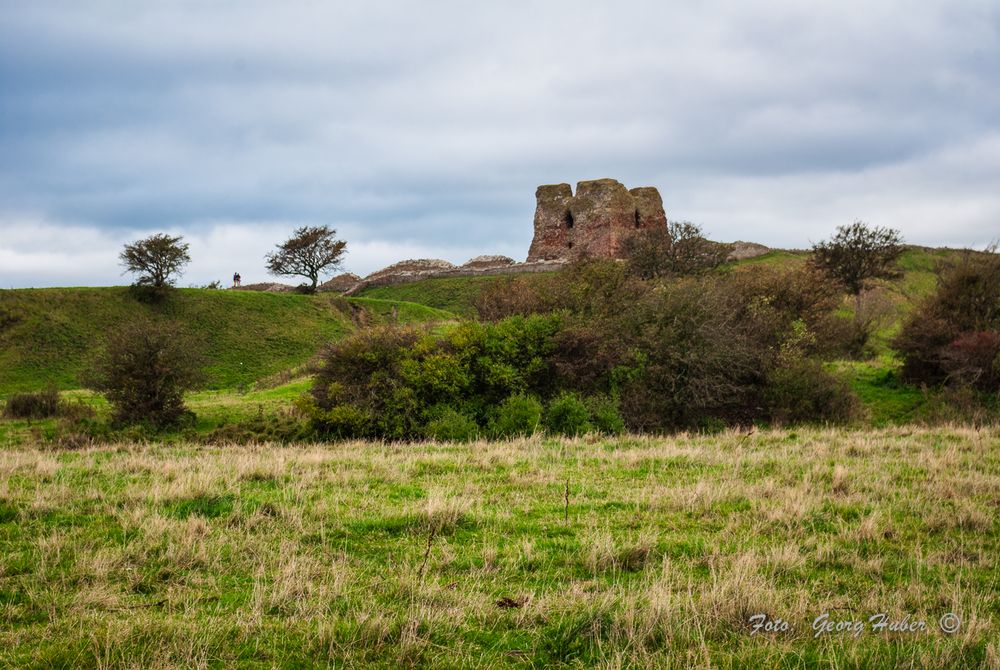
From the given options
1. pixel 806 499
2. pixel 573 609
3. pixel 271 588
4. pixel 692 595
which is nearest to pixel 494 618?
pixel 573 609

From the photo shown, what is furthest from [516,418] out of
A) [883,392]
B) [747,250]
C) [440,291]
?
[747,250]

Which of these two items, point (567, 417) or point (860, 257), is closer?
point (567, 417)

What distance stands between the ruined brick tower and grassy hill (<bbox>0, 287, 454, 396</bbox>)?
18.8 meters

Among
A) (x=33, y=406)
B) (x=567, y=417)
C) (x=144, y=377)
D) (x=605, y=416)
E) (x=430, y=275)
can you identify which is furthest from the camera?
(x=430, y=275)

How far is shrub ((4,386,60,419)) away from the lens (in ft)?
82.3

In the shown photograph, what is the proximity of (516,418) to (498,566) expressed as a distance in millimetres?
13816

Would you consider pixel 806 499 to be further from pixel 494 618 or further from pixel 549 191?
pixel 549 191

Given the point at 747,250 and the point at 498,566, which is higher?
the point at 747,250

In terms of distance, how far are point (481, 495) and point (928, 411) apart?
887 inches

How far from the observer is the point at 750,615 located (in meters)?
4.61

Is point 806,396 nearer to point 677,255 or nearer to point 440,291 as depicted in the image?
point 677,255

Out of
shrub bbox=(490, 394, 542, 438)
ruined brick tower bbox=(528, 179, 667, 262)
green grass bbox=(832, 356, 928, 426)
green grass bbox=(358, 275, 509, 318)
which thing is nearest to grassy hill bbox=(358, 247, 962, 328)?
green grass bbox=(358, 275, 509, 318)

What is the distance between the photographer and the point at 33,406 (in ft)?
83.6

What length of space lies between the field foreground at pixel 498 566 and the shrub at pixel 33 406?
57.8 ft
